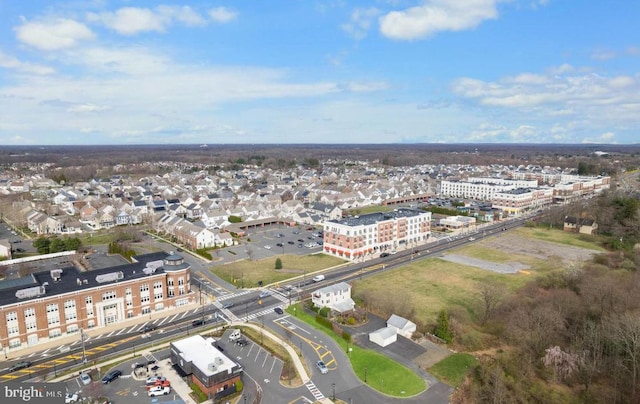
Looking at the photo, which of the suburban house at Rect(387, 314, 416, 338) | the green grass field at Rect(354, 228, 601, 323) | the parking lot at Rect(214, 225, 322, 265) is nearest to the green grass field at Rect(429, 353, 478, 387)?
the suburban house at Rect(387, 314, 416, 338)

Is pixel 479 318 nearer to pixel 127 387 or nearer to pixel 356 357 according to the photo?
pixel 356 357

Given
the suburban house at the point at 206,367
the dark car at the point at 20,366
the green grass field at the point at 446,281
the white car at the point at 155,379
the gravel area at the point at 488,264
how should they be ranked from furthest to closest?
the gravel area at the point at 488,264 < the green grass field at the point at 446,281 < the dark car at the point at 20,366 < the white car at the point at 155,379 < the suburban house at the point at 206,367

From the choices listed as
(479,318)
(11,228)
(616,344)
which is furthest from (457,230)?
(11,228)

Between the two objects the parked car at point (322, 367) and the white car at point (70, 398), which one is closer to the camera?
the white car at point (70, 398)

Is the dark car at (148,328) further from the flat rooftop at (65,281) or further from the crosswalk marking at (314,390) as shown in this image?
the crosswalk marking at (314,390)

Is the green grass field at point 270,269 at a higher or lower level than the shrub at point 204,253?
lower

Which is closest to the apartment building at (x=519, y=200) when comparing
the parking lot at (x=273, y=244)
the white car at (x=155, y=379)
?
the parking lot at (x=273, y=244)

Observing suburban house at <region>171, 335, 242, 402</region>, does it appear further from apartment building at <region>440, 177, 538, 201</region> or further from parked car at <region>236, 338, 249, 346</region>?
apartment building at <region>440, 177, 538, 201</region>

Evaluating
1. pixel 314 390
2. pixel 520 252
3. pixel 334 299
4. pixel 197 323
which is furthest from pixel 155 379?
pixel 520 252
